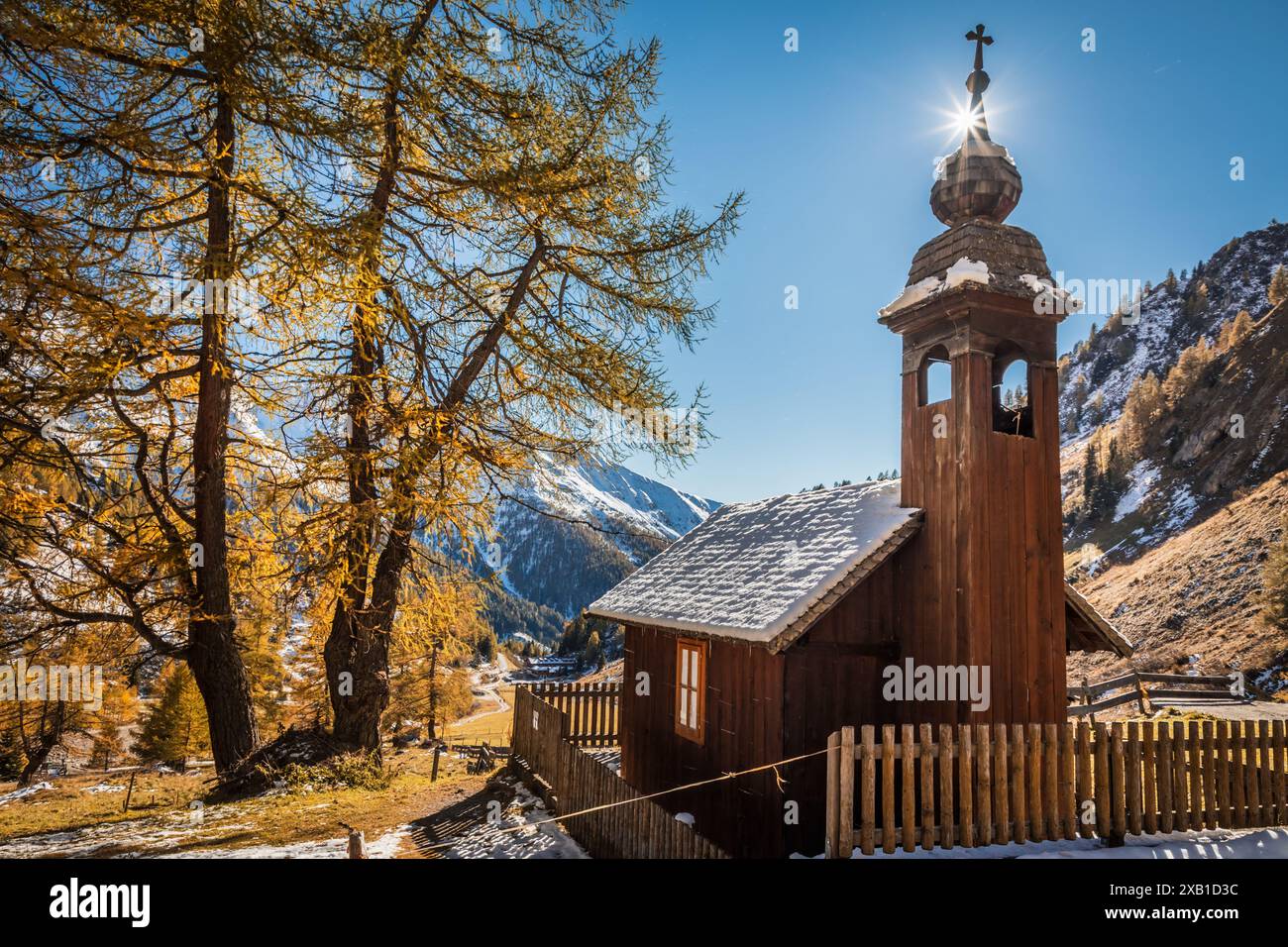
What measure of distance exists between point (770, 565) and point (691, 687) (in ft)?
8.40

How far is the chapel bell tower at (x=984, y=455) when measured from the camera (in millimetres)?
8945

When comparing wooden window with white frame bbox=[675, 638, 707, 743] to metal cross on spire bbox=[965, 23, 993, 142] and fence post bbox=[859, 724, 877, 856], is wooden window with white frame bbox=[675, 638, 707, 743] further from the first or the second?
metal cross on spire bbox=[965, 23, 993, 142]

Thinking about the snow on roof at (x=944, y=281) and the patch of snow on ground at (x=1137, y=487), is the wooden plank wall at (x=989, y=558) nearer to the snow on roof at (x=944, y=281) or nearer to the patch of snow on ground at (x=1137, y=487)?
the snow on roof at (x=944, y=281)

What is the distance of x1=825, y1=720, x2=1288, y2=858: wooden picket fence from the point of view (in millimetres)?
7445

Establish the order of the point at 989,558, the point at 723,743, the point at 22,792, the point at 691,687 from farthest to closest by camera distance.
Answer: the point at 22,792
the point at 691,687
the point at 723,743
the point at 989,558

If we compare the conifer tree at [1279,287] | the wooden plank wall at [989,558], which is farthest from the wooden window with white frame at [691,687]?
the conifer tree at [1279,287]

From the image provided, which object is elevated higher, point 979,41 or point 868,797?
point 979,41

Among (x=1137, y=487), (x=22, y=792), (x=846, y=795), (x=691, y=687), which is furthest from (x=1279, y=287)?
(x=22, y=792)

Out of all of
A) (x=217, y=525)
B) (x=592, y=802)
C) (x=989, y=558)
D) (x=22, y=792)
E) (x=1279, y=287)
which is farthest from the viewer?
(x=1279, y=287)

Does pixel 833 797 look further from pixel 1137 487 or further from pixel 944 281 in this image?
pixel 1137 487

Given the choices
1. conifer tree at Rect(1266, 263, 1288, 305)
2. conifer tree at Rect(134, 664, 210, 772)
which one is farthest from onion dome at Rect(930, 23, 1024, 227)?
conifer tree at Rect(1266, 263, 1288, 305)

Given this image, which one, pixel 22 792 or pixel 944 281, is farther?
pixel 22 792

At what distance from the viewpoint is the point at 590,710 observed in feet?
Answer: 55.8

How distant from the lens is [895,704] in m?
9.54
